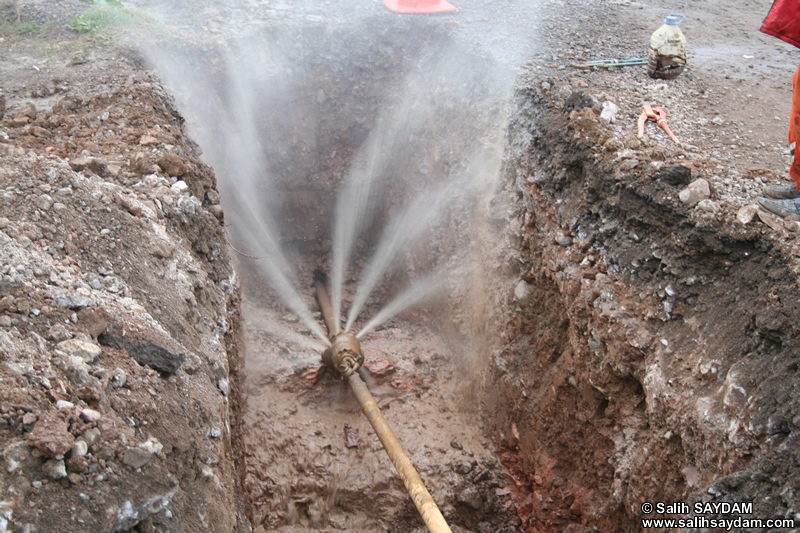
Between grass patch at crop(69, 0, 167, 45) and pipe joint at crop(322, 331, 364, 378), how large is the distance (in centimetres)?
477

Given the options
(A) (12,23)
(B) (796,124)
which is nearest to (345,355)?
(B) (796,124)

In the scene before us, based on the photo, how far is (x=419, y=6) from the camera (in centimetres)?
782

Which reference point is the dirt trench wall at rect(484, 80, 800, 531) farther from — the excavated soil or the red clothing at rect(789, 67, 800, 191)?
the red clothing at rect(789, 67, 800, 191)

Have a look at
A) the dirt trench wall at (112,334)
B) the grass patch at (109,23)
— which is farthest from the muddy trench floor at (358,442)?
the grass patch at (109,23)

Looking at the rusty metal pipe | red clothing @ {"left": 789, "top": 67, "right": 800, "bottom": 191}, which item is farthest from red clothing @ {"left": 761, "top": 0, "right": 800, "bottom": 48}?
the rusty metal pipe

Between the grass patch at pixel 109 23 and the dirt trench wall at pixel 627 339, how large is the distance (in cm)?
518

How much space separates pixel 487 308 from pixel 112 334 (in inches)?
156

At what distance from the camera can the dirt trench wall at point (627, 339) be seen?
116 inches

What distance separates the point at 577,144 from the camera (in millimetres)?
4621

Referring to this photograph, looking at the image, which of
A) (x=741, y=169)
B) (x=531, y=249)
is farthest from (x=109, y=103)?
(x=741, y=169)

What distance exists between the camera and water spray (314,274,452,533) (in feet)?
13.1

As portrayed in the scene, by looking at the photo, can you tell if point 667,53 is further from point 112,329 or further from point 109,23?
point 109,23

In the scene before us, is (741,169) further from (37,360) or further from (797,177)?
(37,360)

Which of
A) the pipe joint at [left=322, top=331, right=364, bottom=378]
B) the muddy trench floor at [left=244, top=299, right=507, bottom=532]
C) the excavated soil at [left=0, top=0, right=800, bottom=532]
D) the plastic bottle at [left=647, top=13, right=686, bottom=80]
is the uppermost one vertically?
the plastic bottle at [left=647, top=13, right=686, bottom=80]
